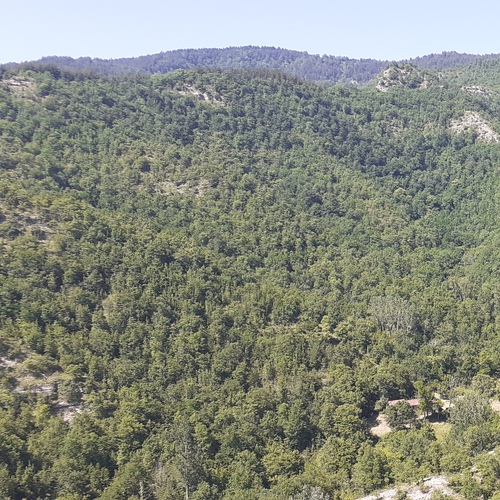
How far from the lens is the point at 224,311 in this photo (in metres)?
98.9

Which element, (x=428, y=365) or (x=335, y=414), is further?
(x=428, y=365)

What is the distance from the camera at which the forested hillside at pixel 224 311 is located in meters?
61.0

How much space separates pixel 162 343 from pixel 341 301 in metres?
44.4

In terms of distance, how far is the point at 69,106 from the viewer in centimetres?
17325

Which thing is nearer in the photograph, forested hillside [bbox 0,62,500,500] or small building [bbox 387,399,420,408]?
forested hillside [bbox 0,62,500,500]

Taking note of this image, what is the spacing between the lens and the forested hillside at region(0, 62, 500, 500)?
60969 mm

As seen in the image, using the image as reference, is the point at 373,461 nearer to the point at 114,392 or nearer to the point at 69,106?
the point at 114,392

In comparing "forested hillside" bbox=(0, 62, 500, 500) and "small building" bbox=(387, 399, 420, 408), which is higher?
"forested hillside" bbox=(0, 62, 500, 500)

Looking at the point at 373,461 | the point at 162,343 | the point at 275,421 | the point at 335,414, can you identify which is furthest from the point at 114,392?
the point at 373,461

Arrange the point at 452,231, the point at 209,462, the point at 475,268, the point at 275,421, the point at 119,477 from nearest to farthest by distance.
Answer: the point at 119,477
the point at 209,462
the point at 275,421
the point at 475,268
the point at 452,231

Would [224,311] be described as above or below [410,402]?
above


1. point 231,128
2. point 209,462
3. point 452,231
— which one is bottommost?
point 209,462

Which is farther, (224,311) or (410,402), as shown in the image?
(224,311)

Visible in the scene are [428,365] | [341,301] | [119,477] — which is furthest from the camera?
[341,301]
